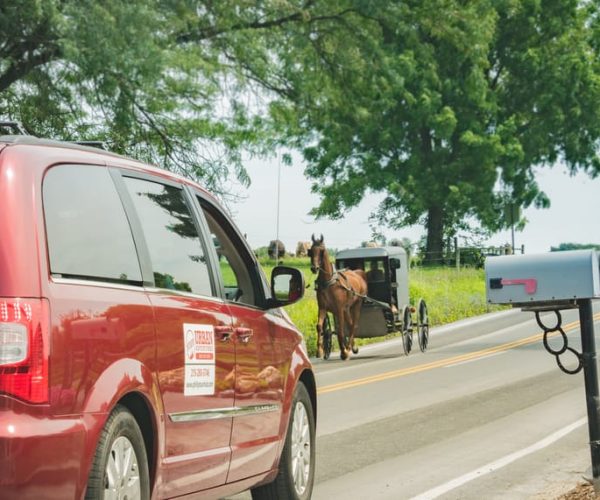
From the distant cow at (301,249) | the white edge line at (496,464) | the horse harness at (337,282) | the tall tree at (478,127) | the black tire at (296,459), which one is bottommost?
the white edge line at (496,464)

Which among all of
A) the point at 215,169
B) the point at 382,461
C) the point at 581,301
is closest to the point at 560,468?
the point at 382,461

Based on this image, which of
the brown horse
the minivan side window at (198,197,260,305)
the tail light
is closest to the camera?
the tail light

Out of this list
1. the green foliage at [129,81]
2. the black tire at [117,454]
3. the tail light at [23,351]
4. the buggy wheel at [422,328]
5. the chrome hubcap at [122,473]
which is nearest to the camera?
the tail light at [23,351]

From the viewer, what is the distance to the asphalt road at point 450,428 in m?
9.89

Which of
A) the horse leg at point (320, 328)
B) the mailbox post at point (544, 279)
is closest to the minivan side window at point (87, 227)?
the mailbox post at point (544, 279)

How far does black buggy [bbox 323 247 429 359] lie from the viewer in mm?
27508

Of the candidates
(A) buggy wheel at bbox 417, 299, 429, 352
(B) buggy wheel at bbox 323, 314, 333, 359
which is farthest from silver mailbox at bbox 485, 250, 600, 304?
(A) buggy wheel at bbox 417, 299, 429, 352

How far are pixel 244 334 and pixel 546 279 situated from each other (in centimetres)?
203

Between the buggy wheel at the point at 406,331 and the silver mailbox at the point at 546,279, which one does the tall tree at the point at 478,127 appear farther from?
the silver mailbox at the point at 546,279

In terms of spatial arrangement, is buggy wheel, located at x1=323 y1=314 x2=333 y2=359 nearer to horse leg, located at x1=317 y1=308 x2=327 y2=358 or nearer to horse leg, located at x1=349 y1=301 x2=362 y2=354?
horse leg, located at x1=317 y1=308 x2=327 y2=358

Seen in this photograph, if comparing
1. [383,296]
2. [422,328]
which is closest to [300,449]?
[383,296]

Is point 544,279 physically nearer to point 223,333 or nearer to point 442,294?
point 223,333

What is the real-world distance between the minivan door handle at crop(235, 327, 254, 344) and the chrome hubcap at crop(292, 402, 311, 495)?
1.04 meters

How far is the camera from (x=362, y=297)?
88.2 ft
